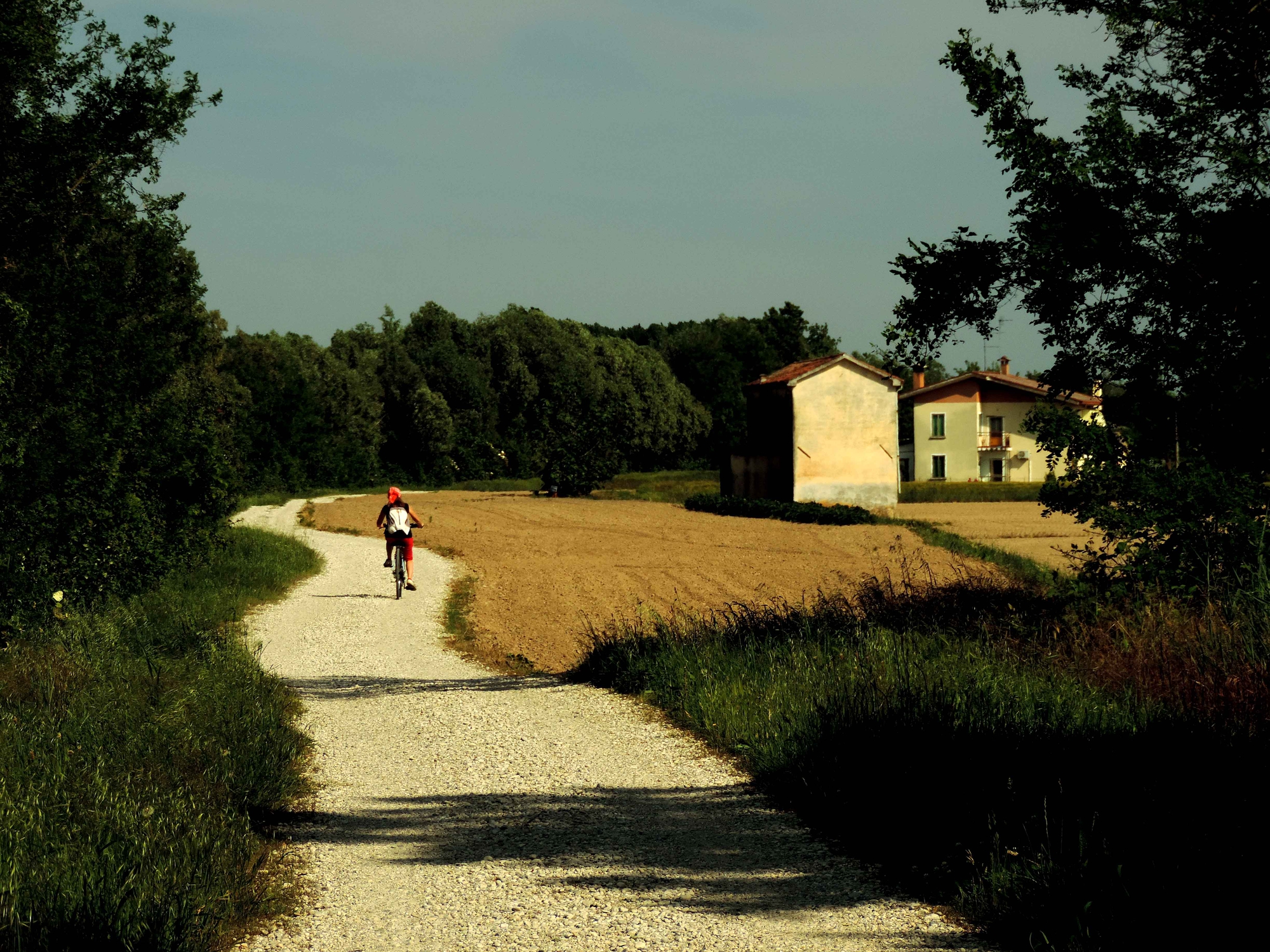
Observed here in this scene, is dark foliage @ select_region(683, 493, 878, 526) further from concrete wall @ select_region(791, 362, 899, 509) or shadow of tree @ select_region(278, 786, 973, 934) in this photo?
shadow of tree @ select_region(278, 786, 973, 934)

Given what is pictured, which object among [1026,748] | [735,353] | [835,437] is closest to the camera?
[1026,748]

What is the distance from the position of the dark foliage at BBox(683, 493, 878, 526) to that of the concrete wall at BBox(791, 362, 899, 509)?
2366 millimetres

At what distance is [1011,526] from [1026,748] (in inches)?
1531

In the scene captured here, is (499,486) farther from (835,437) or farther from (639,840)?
(639,840)

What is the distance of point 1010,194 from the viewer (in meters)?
10.6

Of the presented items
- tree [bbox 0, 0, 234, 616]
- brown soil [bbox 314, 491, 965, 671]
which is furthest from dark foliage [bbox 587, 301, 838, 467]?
tree [bbox 0, 0, 234, 616]

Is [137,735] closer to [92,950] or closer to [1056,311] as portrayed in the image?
[92,950]

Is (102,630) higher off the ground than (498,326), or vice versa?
(498,326)

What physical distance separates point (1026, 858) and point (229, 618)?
13945mm

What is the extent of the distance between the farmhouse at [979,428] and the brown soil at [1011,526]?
586 inches

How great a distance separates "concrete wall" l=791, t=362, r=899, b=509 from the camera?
49.1 m

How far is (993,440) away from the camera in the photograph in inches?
2869

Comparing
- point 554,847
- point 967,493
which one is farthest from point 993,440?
point 554,847

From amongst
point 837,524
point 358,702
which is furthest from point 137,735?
point 837,524
